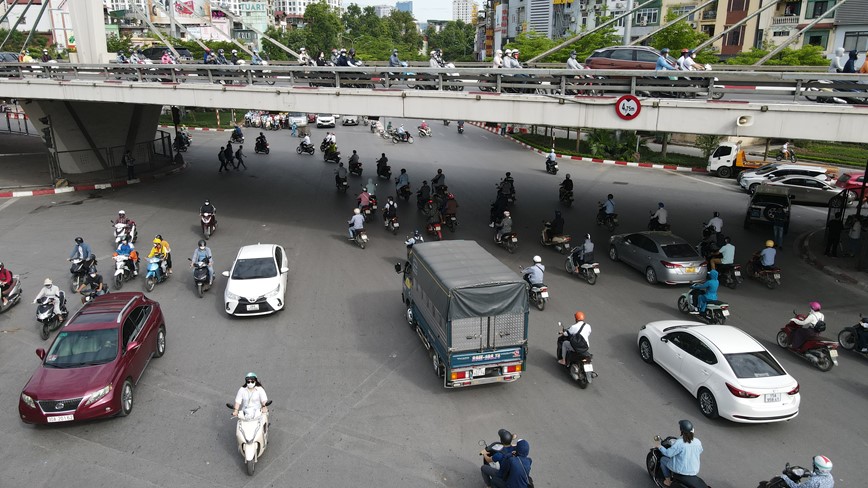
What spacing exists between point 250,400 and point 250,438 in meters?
0.56

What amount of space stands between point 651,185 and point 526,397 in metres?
23.2

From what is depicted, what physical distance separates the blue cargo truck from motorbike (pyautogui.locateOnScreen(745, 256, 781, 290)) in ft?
32.1

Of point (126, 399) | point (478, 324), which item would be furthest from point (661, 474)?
point (126, 399)

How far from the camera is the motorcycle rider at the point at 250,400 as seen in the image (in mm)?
9133

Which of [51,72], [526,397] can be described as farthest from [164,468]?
[51,72]

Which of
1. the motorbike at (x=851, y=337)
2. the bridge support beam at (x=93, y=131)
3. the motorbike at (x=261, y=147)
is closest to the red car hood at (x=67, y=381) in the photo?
the motorbike at (x=851, y=337)

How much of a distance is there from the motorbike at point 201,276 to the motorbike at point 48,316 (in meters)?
3.05

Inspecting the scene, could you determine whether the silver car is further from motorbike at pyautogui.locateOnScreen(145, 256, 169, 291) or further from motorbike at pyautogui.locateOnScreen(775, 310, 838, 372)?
motorbike at pyautogui.locateOnScreen(145, 256, 169, 291)

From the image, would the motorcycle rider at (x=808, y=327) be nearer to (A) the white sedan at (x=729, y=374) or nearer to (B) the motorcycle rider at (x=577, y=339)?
(A) the white sedan at (x=729, y=374)

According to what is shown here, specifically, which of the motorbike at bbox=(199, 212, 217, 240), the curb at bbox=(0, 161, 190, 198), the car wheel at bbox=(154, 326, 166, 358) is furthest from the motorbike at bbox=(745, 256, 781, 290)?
the curb at bbox=(0, 161, 190, 198)

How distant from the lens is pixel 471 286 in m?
10.8

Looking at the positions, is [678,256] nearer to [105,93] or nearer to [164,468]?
[164,468]

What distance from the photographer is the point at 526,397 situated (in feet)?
36.9

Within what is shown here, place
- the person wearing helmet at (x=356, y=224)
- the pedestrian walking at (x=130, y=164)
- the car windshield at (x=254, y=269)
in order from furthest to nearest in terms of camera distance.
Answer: the pedestrian walking at (x=130, y=164), the person wearing helmet at (x=356, y=224), the car windshield at (x=254, y=269)
